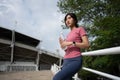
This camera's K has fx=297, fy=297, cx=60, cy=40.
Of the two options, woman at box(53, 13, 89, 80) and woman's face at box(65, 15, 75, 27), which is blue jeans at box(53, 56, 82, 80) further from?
woman's face at box(65, 15, 75, 27)

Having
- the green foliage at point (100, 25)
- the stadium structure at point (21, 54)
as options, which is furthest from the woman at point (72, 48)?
the stadium structure at point (21, 54)

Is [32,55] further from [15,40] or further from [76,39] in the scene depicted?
[76,39]

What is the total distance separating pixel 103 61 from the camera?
22.8m

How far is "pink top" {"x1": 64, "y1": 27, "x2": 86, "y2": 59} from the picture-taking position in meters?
3.62

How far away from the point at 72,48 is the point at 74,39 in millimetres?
148

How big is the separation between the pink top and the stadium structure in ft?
214

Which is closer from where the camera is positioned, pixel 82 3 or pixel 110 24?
pixel 110 24

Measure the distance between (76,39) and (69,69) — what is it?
0.51 meters

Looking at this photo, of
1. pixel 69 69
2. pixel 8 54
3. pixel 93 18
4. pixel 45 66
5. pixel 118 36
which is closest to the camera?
pixel 69 69

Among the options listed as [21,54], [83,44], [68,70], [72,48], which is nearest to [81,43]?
[83,44]

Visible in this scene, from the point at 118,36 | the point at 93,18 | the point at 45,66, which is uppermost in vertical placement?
the point at 93,18

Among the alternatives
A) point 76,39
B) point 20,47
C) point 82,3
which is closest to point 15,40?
point 20,47

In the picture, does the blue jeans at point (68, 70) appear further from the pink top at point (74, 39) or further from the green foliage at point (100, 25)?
the green foliage at point (100, 25)

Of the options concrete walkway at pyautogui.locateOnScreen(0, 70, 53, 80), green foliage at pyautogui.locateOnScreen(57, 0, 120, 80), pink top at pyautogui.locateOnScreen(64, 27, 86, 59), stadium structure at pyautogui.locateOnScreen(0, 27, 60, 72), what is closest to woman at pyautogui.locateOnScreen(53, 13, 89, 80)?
pink top at pyautogui.locateOnScreen(64, 27, 86, 59)
